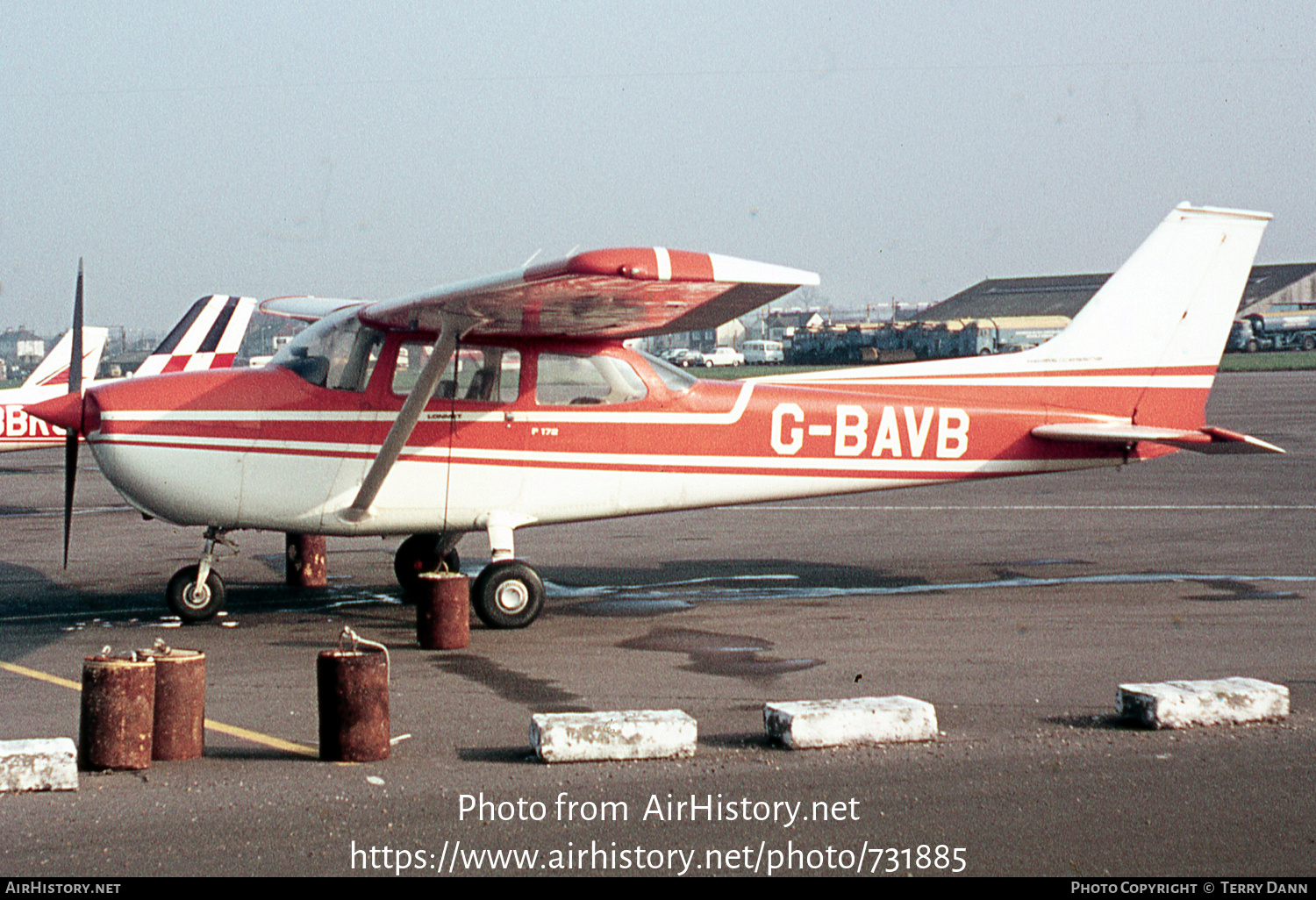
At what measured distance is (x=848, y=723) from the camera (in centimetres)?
624

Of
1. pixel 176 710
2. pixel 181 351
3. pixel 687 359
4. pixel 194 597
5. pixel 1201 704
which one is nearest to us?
pixel 176 710

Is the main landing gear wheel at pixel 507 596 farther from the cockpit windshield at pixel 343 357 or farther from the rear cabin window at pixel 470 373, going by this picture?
the cockpit windshield at pixel 343 357

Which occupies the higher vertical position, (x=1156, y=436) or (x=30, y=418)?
(x=1156, y=436)

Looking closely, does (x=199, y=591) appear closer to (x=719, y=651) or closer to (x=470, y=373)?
(x=470, y=373)

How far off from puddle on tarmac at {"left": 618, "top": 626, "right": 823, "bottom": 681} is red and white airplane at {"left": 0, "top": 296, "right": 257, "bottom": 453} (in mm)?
14477

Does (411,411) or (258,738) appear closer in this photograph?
(258,738)

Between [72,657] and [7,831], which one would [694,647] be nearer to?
[72,657]

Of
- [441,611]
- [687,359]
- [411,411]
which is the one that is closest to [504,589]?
[441,611]

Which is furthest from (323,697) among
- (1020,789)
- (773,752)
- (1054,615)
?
(1054,615)

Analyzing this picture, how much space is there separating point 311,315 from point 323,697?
322 inches

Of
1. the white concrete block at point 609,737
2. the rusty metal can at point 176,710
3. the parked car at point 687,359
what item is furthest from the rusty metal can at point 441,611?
the parked car at point 687,359

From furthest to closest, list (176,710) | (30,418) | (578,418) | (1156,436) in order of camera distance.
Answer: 1. (30,418)
2. (1156,436)
3. (578,418)
4. (176,710)

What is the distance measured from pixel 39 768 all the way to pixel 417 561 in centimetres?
595

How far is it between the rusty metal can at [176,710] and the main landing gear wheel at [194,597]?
406 cm
